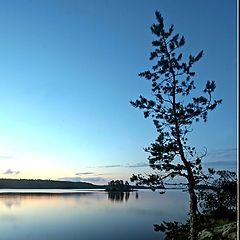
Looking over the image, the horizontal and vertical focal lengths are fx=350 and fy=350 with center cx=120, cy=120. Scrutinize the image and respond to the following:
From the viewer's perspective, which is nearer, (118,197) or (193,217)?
(193,217)

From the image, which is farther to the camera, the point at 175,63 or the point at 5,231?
the point at 5,231

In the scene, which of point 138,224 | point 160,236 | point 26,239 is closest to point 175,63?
point 160,236

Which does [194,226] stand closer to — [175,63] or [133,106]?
[133,106]

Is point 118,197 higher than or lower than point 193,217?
lower

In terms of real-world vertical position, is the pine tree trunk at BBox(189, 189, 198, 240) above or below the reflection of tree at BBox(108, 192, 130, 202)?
above

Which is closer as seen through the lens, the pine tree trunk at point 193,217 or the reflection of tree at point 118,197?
the pine tree trunk at point 193,217

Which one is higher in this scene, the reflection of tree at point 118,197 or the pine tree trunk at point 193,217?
the pine tree trunk at point 193,217

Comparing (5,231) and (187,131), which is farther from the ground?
(187,131)

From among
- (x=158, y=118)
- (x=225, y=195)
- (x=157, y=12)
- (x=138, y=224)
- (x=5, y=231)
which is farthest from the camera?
(x=138, y=224)

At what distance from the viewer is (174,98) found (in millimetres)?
10883

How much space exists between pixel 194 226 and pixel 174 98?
391cm

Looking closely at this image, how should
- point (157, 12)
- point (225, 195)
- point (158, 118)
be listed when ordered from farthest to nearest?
point (225, 195)
point (158, 118)
point (157, 12)

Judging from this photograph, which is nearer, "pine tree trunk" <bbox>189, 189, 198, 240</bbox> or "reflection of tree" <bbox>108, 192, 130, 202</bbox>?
"pine tree trunk" <bbox>189, 189, 198, 240</bbox>

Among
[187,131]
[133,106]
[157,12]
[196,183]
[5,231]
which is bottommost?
[5,231]
